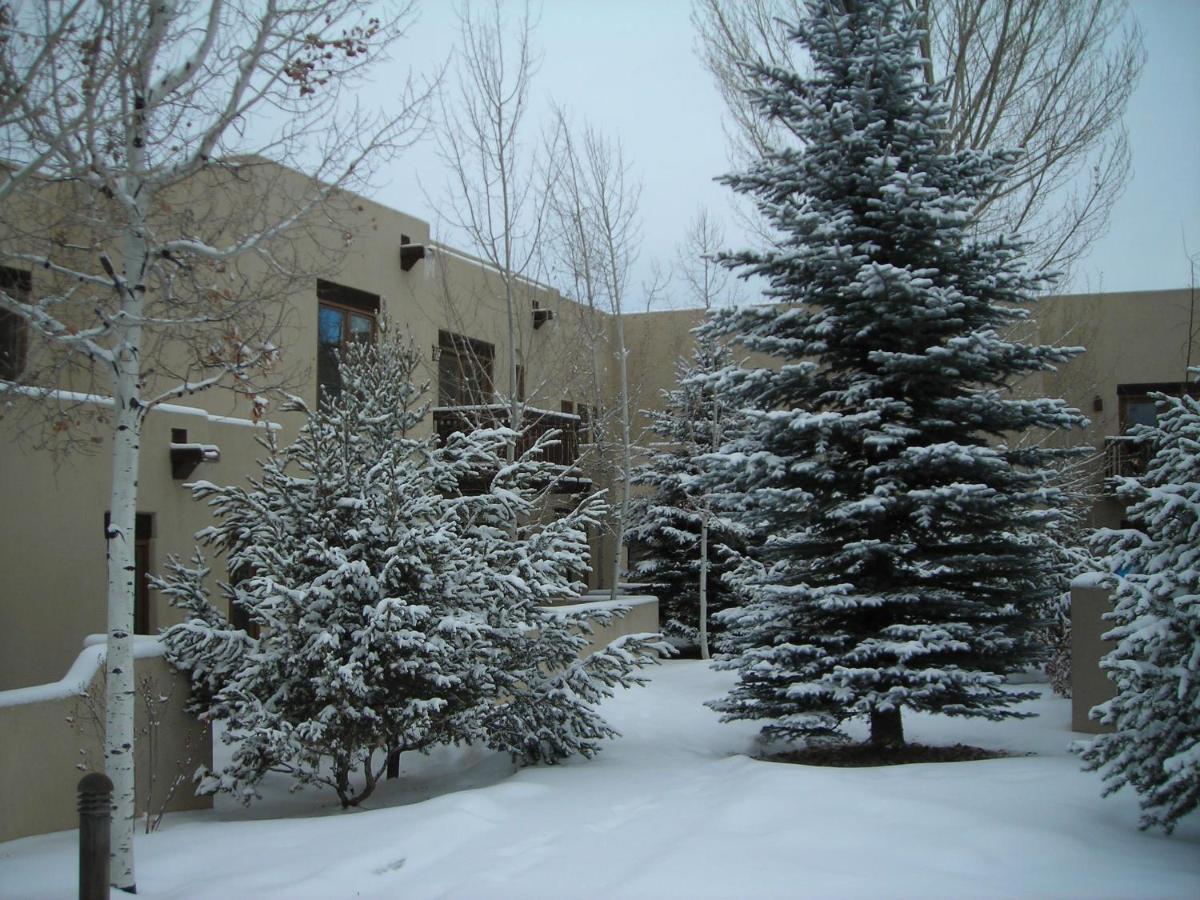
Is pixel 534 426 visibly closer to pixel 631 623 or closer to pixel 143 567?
pixel 631 623

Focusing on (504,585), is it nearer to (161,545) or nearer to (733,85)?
(161,545)

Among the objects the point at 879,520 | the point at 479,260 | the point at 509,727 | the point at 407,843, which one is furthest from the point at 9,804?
the point at 479,260

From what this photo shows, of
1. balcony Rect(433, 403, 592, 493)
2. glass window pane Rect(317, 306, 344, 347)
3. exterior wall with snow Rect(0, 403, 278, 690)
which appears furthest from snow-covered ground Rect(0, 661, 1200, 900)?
glass window pane Rect(317, 306, 344, 347)

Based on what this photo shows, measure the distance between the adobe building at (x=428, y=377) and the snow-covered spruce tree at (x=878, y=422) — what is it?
A: 367 centimetres

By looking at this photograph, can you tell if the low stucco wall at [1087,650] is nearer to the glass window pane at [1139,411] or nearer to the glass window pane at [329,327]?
the glass window pane at [329,327]

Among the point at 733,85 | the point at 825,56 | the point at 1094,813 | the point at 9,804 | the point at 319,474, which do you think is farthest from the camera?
the point at 733,85

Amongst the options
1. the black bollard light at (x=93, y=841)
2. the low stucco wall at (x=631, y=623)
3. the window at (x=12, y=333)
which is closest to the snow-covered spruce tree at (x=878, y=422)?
the black bollard light at (x=93, y=841)

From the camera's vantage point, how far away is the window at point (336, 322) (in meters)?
17.1

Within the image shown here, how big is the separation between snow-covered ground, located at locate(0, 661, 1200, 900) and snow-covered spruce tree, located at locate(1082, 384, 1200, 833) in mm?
354

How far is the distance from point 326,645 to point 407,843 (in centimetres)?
238

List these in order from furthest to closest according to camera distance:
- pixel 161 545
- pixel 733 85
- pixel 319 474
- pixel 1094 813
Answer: pixel 733 85, pixel 161 545, pixel 319 474, pixel 1094 813

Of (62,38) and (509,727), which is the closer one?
(62,38)

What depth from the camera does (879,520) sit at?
10.0 m

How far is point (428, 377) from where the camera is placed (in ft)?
60.0
